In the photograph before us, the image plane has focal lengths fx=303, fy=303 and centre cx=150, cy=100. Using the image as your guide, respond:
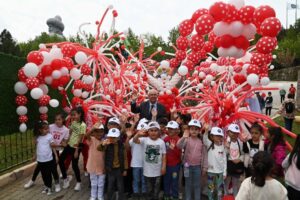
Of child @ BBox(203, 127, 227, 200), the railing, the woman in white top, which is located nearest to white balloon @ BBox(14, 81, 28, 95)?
the railing

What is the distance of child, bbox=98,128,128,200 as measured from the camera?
4590 millimetres

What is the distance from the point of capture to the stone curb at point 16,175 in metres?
5.61

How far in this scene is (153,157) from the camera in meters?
4.61

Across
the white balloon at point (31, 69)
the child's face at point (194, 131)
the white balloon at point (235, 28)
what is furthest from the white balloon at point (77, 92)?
the white balloon at point (235, 28)

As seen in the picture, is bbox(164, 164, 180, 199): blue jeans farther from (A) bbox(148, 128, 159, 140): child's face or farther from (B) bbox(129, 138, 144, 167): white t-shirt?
(A) bbox(148, 128, 159, 140): child's face

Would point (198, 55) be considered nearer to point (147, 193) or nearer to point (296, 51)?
point (147, 193)

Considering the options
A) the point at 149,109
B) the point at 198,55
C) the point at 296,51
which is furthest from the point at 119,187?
the point at 296,51

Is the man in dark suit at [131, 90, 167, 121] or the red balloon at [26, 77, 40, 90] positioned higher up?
the red balloon at [26, 77, 40, 90]

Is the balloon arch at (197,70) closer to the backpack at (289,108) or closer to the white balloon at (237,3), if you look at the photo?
the white balloon at (237,3)

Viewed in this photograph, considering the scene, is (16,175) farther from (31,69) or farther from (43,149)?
(31,69)

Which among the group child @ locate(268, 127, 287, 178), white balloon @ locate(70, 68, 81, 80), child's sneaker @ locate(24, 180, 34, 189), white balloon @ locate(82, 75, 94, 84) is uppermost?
white balloon @ locate(70, 68, 81, 80)

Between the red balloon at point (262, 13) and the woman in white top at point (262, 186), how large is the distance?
2.42 m

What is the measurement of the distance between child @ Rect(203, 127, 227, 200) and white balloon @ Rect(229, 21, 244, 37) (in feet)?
4.67

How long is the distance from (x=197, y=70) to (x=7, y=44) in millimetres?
18734
